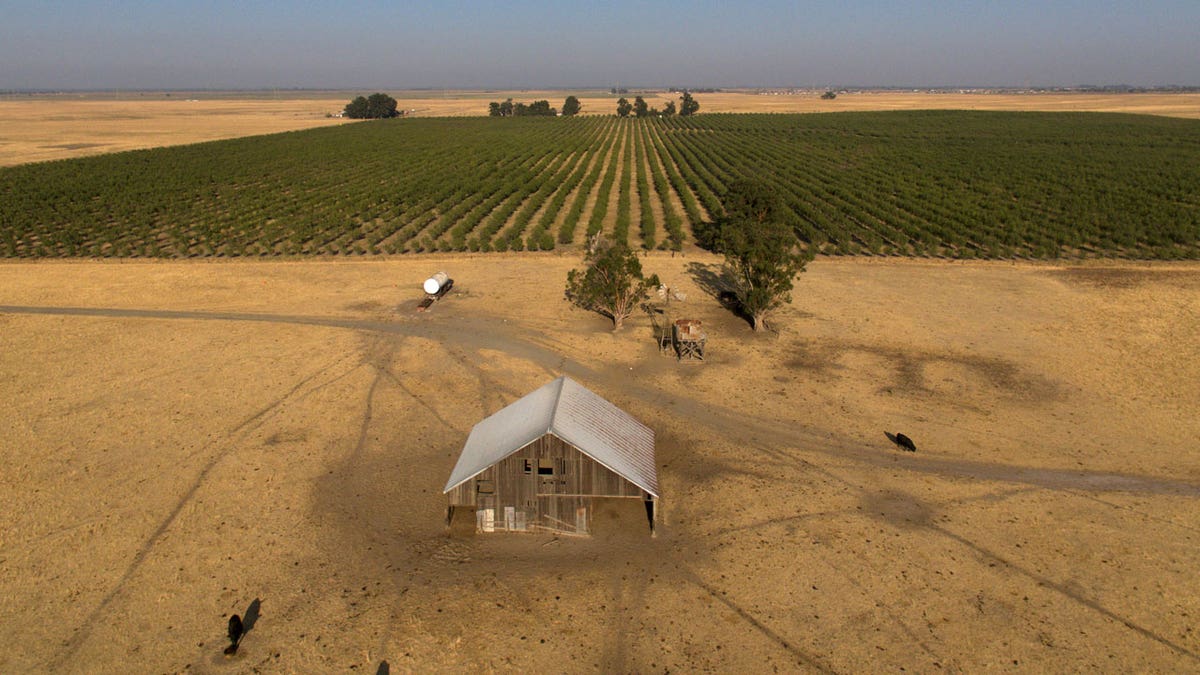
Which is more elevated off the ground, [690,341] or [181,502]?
[690,341]

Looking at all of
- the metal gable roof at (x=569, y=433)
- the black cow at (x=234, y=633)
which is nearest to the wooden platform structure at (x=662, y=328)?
the metal gable roof at (x=569, y=433)

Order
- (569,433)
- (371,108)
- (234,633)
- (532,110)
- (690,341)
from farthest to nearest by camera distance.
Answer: (532,110) → (371,108) → (690,341) → (569,433) → (234,633)

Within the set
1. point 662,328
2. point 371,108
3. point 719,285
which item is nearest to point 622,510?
point 662,328

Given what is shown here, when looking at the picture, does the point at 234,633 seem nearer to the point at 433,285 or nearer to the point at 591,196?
the point at 433,285

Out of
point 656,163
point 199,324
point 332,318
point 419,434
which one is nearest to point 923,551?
point 419,434

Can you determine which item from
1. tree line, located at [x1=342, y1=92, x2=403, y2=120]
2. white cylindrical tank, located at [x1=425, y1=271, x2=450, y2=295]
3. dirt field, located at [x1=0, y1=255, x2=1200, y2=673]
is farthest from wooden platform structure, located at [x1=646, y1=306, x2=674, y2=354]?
tree line, located at [x1=342, y1=92, x2=403, y2=120]

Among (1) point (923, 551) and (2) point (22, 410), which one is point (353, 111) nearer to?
(2) point (22, 410)
